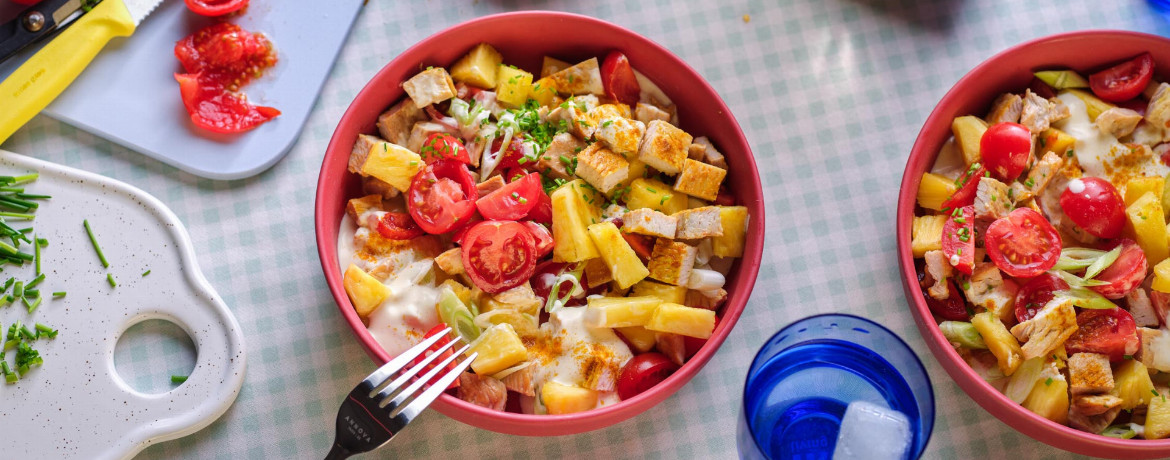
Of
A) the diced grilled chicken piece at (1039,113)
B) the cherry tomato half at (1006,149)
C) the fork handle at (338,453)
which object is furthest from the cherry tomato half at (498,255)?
the diced grilled chicken piece at (1039,113)

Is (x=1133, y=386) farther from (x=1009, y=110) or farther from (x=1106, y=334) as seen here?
(x=1009, y=110)

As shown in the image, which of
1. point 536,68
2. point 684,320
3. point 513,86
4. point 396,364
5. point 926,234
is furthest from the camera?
point 536,68

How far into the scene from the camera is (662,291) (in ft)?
7.20

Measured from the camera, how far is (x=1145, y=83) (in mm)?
2340

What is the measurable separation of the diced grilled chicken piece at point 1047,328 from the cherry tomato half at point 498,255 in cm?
112

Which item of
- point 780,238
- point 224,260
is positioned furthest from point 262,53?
point 780,238

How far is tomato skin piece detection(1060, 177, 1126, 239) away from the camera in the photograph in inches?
85.4

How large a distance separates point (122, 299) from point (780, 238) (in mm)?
1672

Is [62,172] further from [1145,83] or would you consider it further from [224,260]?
[1145,83]

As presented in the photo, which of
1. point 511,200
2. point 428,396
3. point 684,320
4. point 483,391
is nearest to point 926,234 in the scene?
point 684,320

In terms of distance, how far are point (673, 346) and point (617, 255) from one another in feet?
0.82

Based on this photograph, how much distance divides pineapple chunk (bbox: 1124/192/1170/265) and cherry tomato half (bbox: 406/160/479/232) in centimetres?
153

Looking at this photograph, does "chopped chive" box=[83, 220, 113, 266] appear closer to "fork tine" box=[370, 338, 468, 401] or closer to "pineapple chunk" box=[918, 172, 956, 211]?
"fork tine" box=[370, 338, 468, 401]

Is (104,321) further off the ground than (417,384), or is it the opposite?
(417,384)
